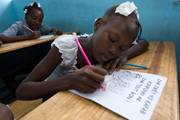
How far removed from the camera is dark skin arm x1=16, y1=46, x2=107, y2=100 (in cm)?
37

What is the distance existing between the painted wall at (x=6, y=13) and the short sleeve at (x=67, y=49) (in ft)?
6.70

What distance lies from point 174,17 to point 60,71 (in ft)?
3.61

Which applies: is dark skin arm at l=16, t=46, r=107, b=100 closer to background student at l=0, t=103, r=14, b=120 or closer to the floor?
background student at l=0, t=103, r=14, b=120

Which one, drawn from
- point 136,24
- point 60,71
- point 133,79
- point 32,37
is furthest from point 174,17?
point 32,37

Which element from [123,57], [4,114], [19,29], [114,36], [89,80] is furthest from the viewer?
[19,29]

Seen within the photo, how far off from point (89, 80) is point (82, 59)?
0.35 metres

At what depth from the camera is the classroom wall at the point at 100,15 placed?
3.38 feet

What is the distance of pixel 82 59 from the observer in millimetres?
713

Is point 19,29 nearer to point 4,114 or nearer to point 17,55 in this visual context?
point 17,55

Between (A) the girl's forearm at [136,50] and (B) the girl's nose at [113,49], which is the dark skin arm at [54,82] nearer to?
(B) the girl's nose at [113,49]

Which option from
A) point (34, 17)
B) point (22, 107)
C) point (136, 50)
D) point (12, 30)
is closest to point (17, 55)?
point (22, 107)

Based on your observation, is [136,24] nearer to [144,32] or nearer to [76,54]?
[76,54]

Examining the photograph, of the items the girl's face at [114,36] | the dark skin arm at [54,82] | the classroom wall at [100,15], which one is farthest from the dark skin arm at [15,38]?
the girl's face at [114,36]

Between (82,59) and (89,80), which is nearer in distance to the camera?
(89,80)
